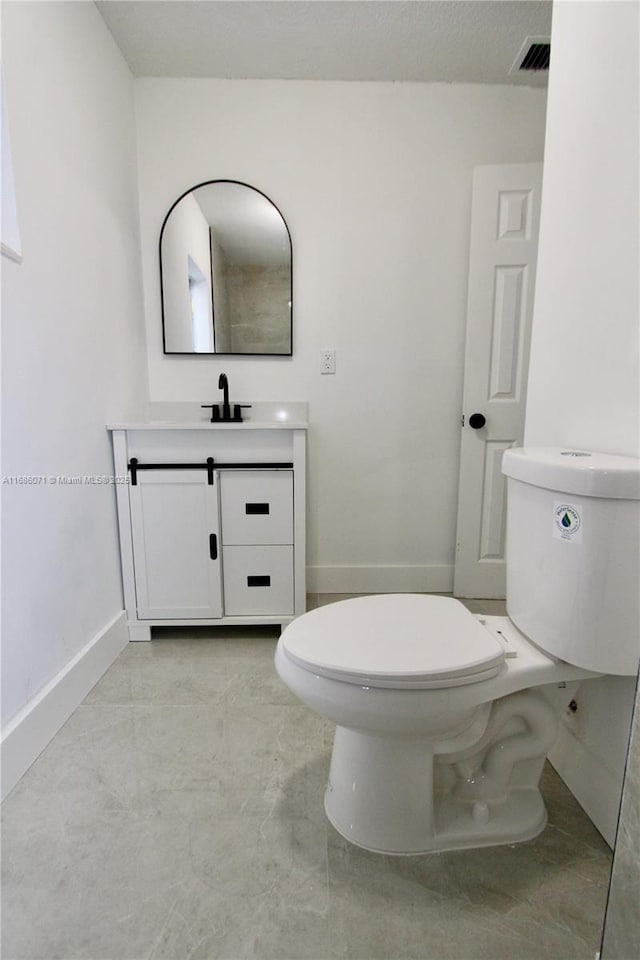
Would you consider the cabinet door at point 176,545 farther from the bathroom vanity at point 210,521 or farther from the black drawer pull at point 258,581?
the black drawer pull at point 258,581

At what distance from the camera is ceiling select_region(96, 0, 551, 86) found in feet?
4.66

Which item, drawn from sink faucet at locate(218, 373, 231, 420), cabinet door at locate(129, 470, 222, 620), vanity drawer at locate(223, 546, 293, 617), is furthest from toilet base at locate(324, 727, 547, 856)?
sink faucet at locate(218, 373, 231, 420)

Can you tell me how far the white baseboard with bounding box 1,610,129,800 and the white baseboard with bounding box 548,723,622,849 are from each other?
4.28 ft

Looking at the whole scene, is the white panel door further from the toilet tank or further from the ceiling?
the toilet tank

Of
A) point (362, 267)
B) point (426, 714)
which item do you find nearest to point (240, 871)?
point (426, 714)

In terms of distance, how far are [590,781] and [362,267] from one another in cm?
185

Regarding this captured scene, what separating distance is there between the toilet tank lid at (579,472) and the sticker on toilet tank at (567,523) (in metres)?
0.03

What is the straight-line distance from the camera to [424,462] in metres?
1.99

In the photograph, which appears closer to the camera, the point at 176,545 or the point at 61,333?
the point at 61,333

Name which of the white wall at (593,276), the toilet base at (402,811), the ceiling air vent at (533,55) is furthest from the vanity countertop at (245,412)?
the ceiling air vent at (533,55)

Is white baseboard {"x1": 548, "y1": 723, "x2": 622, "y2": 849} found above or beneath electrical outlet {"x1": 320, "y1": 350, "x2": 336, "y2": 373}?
beneath

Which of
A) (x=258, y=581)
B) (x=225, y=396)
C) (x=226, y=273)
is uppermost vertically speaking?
(x=226, y=273)

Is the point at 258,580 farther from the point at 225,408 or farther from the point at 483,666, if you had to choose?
the point at 483,666

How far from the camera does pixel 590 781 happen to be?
0.98 meters
